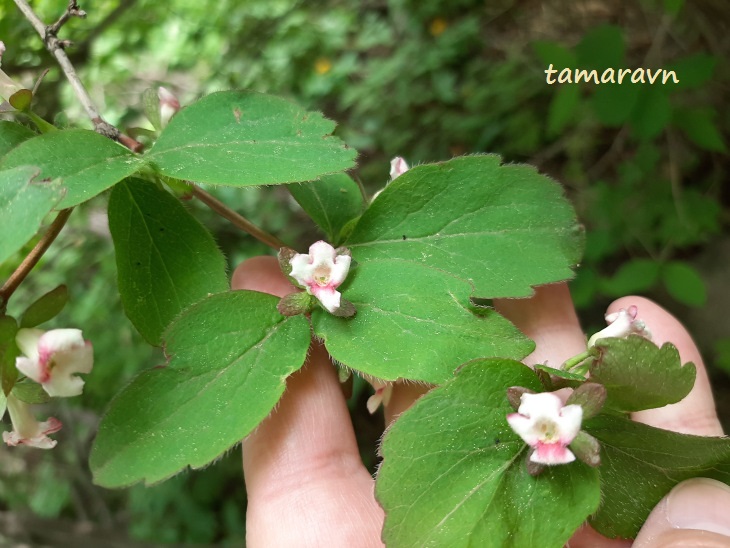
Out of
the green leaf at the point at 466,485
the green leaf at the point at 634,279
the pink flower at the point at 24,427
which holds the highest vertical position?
the pink flower at the point at 24,427

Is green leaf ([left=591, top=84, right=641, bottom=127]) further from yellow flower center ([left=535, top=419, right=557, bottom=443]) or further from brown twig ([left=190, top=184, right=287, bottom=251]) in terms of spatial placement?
yellow flower center ([left=535, top=419, right=557, bottom=443])

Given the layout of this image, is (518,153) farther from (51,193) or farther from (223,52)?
(51,193)

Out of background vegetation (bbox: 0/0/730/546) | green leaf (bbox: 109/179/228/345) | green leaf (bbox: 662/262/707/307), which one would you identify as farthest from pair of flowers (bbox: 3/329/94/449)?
green leaf (bbox: 662/262/707/307)

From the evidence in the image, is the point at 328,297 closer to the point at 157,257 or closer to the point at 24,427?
the point at 157,257

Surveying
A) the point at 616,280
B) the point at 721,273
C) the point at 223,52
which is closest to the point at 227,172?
the point at 616,280

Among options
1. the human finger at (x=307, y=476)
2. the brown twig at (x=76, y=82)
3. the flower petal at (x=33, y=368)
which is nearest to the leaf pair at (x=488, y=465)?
the human finger at (x=307, y=476)

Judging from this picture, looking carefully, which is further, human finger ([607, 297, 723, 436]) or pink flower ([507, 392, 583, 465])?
human finger ([607, 297, 723, 436])

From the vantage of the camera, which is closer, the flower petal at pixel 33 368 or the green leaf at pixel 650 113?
the flower petal at pixel 33 368

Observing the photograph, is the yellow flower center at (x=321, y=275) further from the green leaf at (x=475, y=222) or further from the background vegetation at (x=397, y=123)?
the background vegetation at (x=397, y=123)
